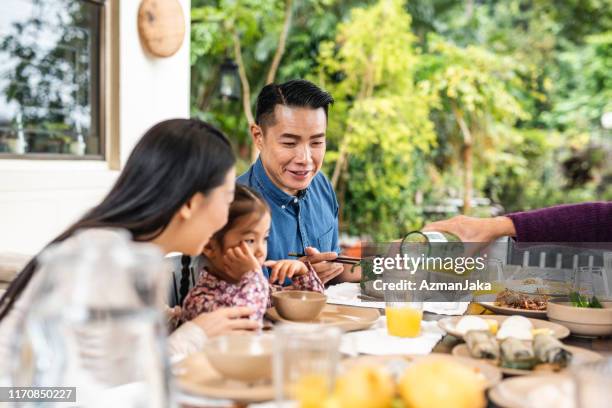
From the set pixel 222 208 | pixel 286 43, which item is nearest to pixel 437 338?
pixel 222 208

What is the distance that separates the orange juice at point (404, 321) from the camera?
1.42 metres

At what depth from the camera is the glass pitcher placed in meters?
0.68

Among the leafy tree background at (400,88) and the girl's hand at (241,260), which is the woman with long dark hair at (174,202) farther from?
the leafy tree background at (400,88)

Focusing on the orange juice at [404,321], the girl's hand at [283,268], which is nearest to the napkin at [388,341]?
the orange juice at [404,321]

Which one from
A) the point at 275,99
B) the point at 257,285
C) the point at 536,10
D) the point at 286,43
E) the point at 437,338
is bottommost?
the point at 437,338

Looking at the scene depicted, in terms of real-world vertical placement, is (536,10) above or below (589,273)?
above

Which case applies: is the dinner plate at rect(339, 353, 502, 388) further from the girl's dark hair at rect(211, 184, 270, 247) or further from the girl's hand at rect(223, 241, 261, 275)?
the girl's dark hair at rect(211, 184, 270, 247)

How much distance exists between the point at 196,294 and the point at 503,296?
3.02 ft

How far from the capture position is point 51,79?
3686 millimetres

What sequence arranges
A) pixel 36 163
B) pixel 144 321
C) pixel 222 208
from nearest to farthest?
pixel 144 321
pixel 222 208
pixel 36 163

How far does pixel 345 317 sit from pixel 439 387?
81 cm

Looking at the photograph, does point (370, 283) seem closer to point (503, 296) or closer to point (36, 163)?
point (503, 296)

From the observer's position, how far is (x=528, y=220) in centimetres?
227

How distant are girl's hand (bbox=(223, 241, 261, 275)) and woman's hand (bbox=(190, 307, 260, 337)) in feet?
0.53
